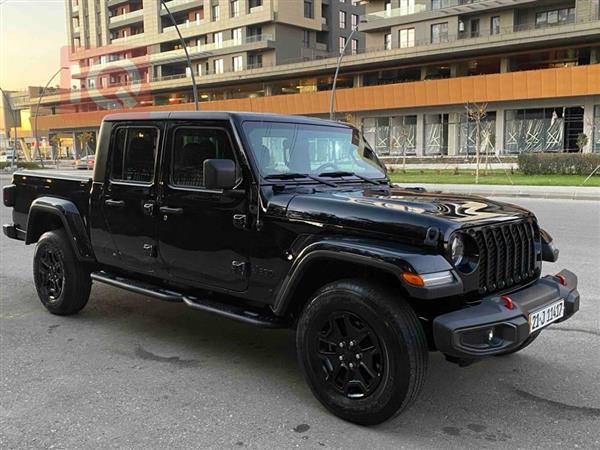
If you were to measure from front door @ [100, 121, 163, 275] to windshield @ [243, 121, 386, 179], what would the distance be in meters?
0.97

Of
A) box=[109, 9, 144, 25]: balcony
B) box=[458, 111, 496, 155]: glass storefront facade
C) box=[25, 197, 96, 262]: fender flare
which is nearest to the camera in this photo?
box=[25, 197, 96, 262]: fender flare

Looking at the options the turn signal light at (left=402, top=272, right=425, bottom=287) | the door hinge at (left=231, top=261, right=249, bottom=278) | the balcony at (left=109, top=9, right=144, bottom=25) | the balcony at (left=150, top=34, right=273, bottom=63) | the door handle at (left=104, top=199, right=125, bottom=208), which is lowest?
the door hinge at (left=231, top=261, right=249, bottom=278)

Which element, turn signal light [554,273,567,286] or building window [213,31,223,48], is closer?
turn signal light [554,273,567,286]

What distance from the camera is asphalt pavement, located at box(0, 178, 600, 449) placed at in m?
3.34

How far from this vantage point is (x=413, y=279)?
3121 millimetres

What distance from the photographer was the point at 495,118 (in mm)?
44312

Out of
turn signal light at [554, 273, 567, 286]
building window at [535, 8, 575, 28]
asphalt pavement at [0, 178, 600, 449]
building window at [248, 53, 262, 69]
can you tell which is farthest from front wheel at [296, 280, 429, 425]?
building window at [248, 53, 262, 69]

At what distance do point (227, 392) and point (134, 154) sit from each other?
2.18m

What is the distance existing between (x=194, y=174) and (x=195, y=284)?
2.76 feet

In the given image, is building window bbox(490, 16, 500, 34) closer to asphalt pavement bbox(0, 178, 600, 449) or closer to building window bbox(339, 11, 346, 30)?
building window bbox(339, 11, 346, 30)

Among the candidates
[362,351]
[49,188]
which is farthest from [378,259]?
[49,188]

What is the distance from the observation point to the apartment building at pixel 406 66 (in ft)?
136

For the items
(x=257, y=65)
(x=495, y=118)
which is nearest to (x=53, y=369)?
(x=495, y=118)

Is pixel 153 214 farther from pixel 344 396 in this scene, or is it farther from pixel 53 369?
pixel 344 396
